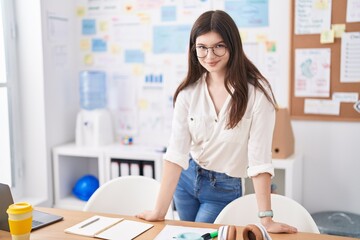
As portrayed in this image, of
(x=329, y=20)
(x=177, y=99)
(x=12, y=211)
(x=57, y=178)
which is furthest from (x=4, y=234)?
(x=329, y=20)

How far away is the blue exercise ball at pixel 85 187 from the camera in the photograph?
11.3 feet

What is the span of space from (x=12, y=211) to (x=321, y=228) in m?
1.89

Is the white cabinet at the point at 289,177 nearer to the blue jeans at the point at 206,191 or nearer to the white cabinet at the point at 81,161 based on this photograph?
the white cabinet at the point at 81,161

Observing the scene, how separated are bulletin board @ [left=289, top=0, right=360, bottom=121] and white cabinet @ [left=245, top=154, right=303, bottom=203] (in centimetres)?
31

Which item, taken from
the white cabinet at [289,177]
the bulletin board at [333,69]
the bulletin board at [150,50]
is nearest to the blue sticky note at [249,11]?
the bulletin board at [150,50]

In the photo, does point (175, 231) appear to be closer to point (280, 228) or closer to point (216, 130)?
point (280, 228)

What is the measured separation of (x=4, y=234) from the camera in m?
1.62

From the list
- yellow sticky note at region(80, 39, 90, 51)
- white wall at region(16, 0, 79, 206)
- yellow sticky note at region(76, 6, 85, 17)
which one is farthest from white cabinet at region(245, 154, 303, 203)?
yellow sticky note at region(76, 6, 85, 17)

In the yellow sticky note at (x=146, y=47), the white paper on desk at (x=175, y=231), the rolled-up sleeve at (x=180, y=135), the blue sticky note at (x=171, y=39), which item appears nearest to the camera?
the white paper on desk at (x=175, y=231)

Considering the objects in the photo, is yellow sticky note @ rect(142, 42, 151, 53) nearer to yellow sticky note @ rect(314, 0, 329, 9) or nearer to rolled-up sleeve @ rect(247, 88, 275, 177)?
yellow sticky note @ rect(314, 0, 329, 9)

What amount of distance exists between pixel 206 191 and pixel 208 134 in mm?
250

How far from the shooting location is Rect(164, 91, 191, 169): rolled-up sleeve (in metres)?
1.87

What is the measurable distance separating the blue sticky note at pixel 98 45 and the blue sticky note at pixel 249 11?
3.31 feet

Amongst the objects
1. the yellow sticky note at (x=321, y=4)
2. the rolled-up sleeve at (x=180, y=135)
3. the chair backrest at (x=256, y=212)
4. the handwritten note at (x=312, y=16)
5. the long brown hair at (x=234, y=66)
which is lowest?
the chair backrest at (x=256, y=212)
